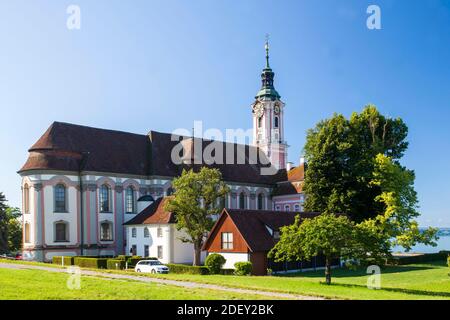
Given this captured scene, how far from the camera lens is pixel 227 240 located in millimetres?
45188

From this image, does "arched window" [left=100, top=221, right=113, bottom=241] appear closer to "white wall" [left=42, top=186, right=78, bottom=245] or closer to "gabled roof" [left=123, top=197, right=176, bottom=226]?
"gabled roof" [left=123, top=197, right=176, bottom=226]

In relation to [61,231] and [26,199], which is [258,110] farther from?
[26,199]

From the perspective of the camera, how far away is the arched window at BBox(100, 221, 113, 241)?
6212cm

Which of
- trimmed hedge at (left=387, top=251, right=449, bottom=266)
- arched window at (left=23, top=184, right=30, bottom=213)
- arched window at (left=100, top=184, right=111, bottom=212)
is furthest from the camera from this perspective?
arched window at (left=100, top=184, right=111, bottom=212)

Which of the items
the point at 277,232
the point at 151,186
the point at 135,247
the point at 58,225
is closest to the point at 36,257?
the point at 58,225

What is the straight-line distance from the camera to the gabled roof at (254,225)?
145 ft

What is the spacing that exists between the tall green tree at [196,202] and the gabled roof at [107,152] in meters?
16.3

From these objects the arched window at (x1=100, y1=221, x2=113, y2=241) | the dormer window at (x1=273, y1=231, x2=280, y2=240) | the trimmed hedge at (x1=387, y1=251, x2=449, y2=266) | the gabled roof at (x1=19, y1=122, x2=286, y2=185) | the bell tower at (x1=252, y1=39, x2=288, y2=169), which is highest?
the bell tower at (x1=252, y1=39, x2=288, y2=169)

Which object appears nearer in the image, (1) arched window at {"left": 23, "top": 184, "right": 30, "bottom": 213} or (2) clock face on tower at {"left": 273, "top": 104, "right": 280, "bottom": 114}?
(1) arched window at {"left": 23, "top": 184, "right": 30, "bottom": 213}

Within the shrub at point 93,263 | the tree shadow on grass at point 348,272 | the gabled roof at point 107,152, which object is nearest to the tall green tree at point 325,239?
the tree shadow on grass at point 348,272

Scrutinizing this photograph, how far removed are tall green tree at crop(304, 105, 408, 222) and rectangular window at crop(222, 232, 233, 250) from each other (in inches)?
721

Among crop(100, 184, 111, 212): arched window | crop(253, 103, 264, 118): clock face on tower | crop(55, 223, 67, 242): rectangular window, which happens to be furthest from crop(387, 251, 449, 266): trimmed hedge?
crop(253, 103, 264, 118): clock face on tower

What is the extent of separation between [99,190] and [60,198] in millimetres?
4650

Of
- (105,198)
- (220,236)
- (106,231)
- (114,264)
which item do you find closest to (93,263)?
(114,264)
